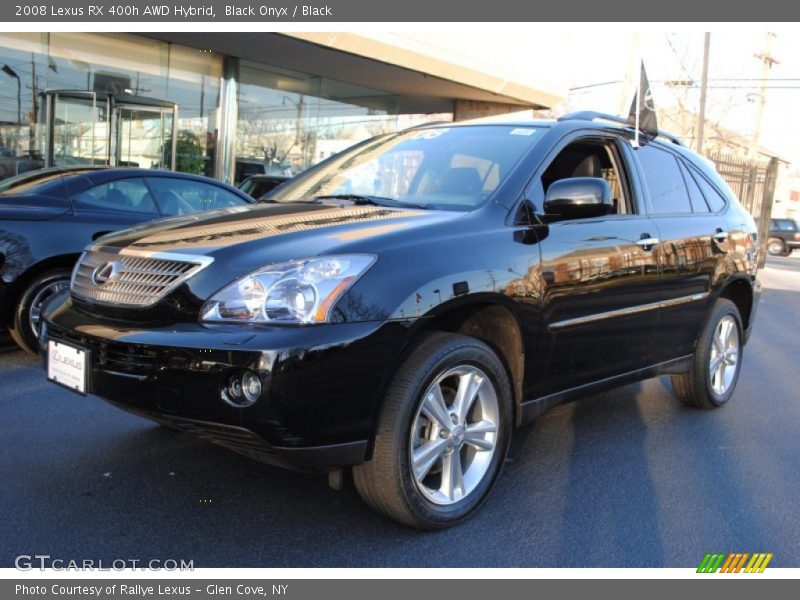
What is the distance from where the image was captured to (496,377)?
346cm

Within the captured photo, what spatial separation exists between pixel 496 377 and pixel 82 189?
426cm

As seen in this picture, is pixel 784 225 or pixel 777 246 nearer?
pixel 784 225

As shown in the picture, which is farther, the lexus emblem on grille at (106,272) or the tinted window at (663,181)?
the tinted window at (663,181)

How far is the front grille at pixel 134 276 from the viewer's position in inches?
119

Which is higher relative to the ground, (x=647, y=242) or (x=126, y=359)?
(x=647, y=242)

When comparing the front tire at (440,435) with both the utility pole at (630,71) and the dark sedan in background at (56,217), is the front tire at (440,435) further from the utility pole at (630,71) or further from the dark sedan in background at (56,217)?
the utility pole at (630,71)

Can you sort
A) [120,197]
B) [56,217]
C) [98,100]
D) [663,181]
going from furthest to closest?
[98,100] < [120,197] < [56,217] < [663,181]

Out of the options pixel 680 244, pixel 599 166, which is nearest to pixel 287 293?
pixel 599 166

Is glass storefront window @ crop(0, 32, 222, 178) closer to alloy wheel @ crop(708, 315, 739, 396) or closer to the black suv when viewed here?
alloy wheel @ crop(708, 315, 739, 396)

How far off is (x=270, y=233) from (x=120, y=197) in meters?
3.78

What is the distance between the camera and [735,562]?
3168 mm

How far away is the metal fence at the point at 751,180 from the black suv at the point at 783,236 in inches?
435

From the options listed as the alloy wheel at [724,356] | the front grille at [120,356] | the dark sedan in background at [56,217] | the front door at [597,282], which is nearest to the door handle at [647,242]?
the front door at [597,282]

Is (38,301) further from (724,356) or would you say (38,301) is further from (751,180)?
(751,180)
